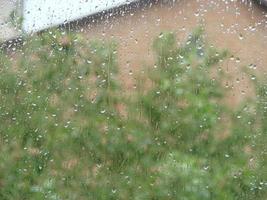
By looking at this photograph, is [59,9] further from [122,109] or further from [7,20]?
[122,109]

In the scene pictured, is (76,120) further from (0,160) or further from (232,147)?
(232,147)

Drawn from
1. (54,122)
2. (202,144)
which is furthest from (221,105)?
(54,122)

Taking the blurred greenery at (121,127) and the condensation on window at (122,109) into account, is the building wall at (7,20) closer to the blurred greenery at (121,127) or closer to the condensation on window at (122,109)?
the condensation on window at (122,109)

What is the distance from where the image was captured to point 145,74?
2.64 m

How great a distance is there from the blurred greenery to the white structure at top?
167 millimetres

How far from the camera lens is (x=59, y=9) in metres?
2.92

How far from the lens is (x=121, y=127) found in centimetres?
241

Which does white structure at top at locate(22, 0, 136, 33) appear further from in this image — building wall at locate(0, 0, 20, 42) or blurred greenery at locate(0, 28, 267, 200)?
blurred greenery at locate(0, 28, 267, 200)

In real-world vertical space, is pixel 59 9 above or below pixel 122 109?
above

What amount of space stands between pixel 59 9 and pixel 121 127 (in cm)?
73

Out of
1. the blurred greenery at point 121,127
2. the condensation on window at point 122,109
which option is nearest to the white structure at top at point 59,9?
the condensation on window at point 122,109

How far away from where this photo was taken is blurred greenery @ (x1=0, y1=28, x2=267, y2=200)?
7.44 feet

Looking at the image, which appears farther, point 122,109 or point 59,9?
point 59,9

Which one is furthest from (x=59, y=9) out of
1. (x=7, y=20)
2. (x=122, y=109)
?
(x=122, y=109)
